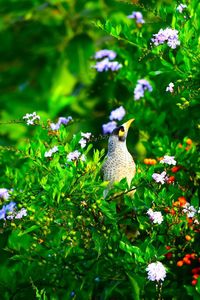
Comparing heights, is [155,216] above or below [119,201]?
below

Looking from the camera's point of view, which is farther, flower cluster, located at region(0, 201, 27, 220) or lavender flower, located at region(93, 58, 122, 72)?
lavender flower, located at region(93, 58, 122, 72)

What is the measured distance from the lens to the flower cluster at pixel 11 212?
4449 mm

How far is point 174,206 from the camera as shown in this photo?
4.39 meters

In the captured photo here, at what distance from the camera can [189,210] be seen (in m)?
4.40

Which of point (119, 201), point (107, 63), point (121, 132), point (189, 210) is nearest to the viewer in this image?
point (189, 210)

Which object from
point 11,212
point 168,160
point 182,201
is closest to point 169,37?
point 168,160

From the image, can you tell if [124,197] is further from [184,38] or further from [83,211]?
[184,38]

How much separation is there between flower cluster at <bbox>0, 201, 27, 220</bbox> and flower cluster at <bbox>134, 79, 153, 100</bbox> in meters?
1.29

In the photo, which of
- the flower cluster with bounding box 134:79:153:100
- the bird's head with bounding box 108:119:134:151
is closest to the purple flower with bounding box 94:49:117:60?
the flower cluster with bounding box 134:79:153:100

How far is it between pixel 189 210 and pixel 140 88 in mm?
1417

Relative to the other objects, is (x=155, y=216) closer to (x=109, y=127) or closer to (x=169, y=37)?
(x=169, y=37)

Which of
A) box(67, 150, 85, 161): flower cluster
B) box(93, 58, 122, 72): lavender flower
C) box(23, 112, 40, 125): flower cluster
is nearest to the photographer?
box(67, 150, 85, 161): flower cluster

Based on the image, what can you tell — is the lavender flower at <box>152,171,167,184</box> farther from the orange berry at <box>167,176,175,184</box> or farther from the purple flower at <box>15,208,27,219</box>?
the purple flower at <box>15,208,27,219</box>

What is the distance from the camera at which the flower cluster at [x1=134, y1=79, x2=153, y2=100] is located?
558 centimetres
